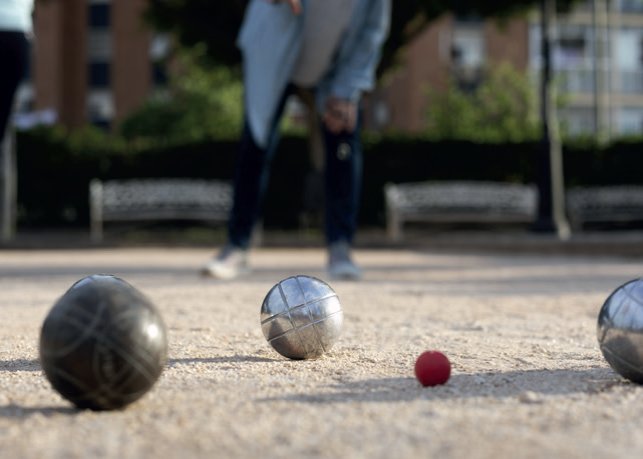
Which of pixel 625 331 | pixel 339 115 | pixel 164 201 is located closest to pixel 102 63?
pixel 164 201

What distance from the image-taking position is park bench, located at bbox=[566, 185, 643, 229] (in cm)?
1553

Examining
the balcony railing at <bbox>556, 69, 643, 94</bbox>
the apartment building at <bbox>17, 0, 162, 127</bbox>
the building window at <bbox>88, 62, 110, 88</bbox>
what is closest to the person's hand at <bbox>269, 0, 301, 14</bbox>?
the balcony railing at <bbox>556, 69, 643, 94</bbox>

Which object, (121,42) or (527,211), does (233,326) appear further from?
(121,42)

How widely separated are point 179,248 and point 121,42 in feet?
106

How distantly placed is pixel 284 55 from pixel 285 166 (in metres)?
10.1

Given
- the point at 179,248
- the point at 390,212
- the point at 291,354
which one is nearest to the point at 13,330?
the point at 291,354

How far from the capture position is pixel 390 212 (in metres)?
14.3

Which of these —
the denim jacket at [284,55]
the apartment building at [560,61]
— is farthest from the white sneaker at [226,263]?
the apartment building at [560,61]

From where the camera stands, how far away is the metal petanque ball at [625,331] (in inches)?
101

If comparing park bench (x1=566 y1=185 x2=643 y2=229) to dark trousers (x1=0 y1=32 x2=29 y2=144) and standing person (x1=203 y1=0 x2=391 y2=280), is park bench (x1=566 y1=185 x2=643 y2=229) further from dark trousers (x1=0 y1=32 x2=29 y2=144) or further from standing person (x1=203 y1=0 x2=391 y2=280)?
dark trousers (x1=0 y1=32 x2=29 y2=144)

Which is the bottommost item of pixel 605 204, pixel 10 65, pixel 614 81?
pixel 605 204

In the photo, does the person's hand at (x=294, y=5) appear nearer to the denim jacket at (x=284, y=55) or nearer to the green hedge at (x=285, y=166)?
the denim jacket at (x=284, y=55)

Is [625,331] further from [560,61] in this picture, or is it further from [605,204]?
[560,61]

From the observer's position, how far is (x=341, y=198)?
645 centimetres
